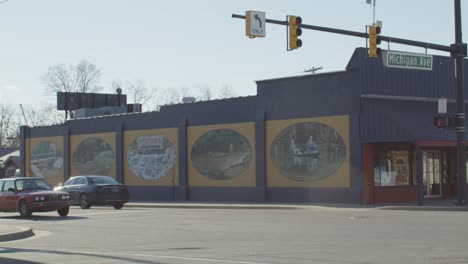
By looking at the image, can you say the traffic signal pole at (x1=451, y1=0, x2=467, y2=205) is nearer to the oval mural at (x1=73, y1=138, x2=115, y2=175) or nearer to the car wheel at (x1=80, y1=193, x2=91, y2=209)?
the car wheel at (x1=80, y1=193, x2=91, y2=209)

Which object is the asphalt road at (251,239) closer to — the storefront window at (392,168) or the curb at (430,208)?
the curb at (430,208)

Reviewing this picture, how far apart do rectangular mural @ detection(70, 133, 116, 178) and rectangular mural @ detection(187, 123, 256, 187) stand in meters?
6.73

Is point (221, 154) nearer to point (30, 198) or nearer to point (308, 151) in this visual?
point (308, 151)

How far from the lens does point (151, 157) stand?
39.1 meters

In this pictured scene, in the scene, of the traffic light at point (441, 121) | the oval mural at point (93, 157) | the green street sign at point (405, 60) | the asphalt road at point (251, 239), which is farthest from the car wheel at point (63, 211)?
the oval mural at point (93, 157)

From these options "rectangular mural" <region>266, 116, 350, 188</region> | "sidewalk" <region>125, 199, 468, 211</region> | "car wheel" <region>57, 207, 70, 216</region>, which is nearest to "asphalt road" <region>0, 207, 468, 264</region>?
"car wheel" <region>57, 207, 70, 216</region>

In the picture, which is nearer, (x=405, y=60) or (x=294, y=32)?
(x=294, y=32)

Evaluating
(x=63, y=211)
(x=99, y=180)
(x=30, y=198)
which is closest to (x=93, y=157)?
(x=99, y=180)

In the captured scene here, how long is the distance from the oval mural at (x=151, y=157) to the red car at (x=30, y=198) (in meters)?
11.2

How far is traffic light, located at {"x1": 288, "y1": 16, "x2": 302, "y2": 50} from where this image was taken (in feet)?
74.7

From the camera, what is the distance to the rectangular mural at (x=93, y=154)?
4181 cm

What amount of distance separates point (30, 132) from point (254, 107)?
68.7ft

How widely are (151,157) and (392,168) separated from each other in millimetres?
13845

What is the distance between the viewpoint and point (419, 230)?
17.9 metres
